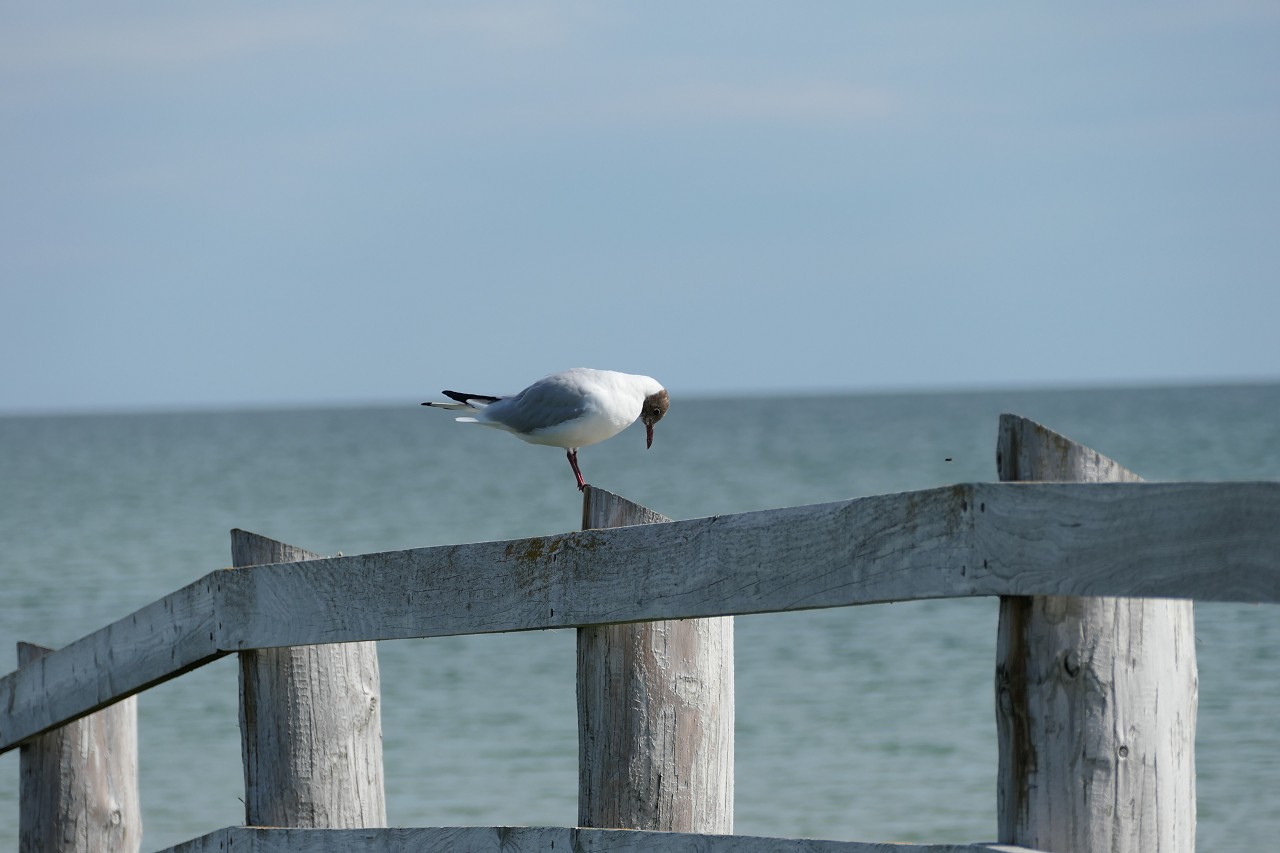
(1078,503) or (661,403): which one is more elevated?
(661,403)

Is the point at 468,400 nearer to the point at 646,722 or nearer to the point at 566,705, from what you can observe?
the point at 646,722

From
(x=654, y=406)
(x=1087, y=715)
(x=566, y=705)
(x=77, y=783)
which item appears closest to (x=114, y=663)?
(x=77, y=783)

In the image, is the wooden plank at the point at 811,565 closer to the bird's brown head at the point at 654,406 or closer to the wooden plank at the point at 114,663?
the wooden plank at the point at 114,663

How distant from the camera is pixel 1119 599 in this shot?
1.98 m

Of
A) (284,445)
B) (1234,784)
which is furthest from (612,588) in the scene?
(284,445)

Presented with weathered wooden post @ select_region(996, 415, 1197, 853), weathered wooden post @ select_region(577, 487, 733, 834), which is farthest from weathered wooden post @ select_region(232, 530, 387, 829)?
weathered wooden post @ select_region(996, 415, 1197, 853)

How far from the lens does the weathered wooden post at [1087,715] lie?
Result: 197 cm

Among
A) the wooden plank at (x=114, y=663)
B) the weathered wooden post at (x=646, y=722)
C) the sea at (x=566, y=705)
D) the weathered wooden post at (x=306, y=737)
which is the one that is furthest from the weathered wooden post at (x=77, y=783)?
the weathered wooden post at (x=646, y=722)

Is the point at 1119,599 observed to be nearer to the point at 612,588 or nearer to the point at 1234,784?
the point at 612,588

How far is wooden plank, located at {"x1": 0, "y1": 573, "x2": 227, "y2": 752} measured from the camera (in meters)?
3.43

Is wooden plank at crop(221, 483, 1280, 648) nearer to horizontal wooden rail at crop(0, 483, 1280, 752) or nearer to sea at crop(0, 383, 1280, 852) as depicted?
horizontal wooden rail at crop(0, 483, 1280, 752)

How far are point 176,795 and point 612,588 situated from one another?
8.79 meters

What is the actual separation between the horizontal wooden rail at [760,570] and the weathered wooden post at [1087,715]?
0.11 metres

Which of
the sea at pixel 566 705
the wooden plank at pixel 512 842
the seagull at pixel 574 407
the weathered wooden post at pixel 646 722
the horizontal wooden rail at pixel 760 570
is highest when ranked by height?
the seagull at pixel 574 407
